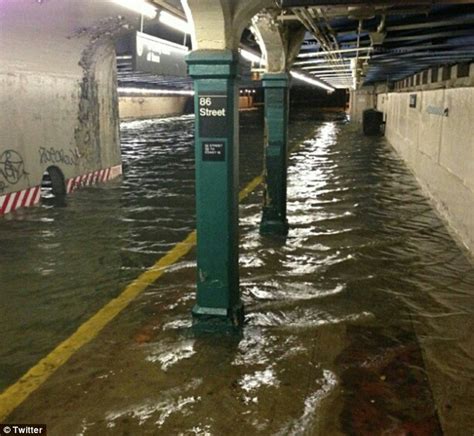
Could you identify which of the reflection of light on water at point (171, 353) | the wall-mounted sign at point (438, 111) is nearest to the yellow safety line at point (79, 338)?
the reflection of light on water at point (171, 353)

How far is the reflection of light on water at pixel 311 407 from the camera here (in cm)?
358

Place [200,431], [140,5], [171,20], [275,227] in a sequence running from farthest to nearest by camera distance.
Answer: [171,20] < [275,227] < [140,5] < [200,431]

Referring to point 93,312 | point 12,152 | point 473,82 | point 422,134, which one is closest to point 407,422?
point 93,312

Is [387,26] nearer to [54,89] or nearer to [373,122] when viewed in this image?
[54,89]

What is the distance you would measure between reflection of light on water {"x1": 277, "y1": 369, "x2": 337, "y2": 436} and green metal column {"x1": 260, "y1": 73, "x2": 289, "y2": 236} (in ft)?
13.7

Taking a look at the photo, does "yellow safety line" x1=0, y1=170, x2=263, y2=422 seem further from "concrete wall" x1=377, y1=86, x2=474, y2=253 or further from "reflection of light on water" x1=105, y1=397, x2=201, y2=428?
"concrete wall" x1=377, y1=86, x2=474, y2=253

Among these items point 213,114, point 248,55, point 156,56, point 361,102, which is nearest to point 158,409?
point 213,114

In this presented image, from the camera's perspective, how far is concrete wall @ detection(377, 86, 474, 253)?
26.2 feet

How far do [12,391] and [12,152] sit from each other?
6.72 meters

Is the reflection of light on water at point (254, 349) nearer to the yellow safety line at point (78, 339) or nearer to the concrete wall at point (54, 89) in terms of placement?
the yellow safety line at point (78, 339)

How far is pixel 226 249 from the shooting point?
4.88m

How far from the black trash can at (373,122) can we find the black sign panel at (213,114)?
2307 cm

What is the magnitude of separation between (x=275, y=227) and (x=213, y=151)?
12.7 ft

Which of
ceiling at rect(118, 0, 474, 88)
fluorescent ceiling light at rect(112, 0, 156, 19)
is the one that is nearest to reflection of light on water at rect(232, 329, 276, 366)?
ceiling at rect(118, 0, 474, 88)
